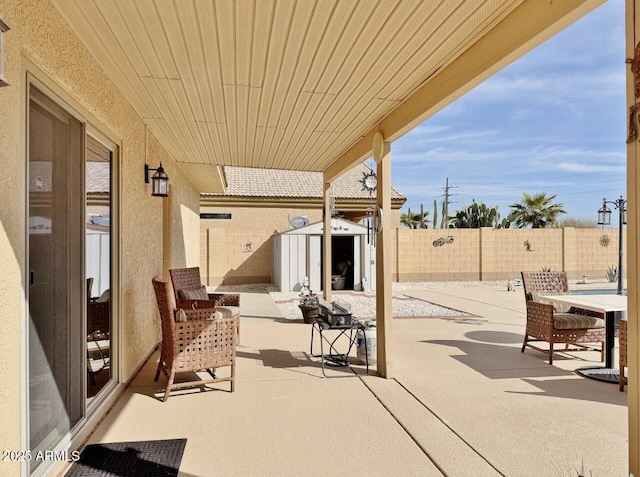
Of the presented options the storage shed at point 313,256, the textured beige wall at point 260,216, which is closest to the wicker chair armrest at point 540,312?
the storage shed at point 313,256

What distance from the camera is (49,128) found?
98.5 inches

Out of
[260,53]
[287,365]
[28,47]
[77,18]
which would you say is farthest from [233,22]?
[287,365]

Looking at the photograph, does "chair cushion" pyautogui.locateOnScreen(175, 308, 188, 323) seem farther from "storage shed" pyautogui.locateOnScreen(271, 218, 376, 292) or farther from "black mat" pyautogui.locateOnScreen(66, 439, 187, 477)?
"storage shed" pyautogui.locateOnScreen(271, 218, 376, 292)

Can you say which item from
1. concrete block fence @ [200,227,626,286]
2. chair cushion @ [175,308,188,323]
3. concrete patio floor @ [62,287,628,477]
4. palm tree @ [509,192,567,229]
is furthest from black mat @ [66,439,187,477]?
palm tree @ [509,192,567,229]

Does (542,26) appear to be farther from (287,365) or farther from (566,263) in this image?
(566,263)

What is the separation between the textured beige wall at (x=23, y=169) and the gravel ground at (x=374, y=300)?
13.2 feet

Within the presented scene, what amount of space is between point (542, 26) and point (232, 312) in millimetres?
4237

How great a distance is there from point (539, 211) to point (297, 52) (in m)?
28.5

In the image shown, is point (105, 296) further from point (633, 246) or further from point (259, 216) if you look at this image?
point (259, 216)

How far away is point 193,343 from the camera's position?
390 centimetres

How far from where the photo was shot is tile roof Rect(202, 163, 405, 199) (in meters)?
16.8

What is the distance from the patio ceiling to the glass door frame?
A: 1.51ft

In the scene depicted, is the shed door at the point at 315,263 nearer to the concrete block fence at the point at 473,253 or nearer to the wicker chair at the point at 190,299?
the concrete block fence at the point at 473,253

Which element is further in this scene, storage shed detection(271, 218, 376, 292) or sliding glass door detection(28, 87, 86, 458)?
storage shed detection(271, 218, 376, 292)
